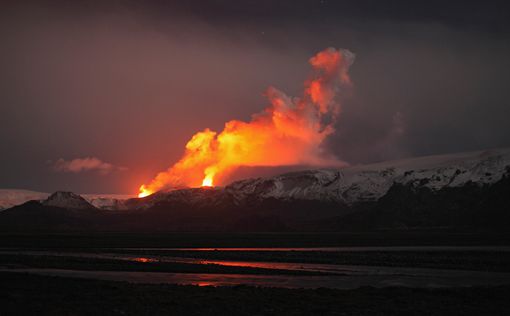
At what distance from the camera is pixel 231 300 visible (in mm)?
51812

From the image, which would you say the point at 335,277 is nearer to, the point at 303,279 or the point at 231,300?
the point at 303,279

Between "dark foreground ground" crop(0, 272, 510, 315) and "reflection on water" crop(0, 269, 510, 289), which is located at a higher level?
"reflection on water" crop(0, 269, 510, 289)

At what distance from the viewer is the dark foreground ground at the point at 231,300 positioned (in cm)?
4738

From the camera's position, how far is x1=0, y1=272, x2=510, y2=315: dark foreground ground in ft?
155

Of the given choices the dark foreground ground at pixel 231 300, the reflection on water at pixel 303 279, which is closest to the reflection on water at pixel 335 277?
the reflection on water at pixel 303 279

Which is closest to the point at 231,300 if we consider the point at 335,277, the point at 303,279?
the point at 303,279

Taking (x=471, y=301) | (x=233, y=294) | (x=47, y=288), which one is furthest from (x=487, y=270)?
(x=47, y=288)

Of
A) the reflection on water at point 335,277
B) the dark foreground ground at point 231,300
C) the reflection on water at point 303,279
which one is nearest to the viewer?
the dark foreground ground at point 231,300

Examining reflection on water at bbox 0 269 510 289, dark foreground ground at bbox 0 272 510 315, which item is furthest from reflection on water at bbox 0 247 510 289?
dark foreground ground at bbox 0 272 510 315

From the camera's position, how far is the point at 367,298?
5369cm

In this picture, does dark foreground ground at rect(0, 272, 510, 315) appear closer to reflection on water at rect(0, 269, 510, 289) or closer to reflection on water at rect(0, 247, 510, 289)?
reflection on water at rect(0, 269, 510, 289)

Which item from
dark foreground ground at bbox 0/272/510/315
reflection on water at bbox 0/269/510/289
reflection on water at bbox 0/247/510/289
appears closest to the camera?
dark foreground ground at bbox 0/272/510/315

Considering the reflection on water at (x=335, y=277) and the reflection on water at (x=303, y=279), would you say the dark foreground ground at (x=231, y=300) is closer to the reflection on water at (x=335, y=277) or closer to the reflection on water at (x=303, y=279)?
the reflection on water at (x=303, y=279)

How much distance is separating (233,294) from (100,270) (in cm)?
2776
